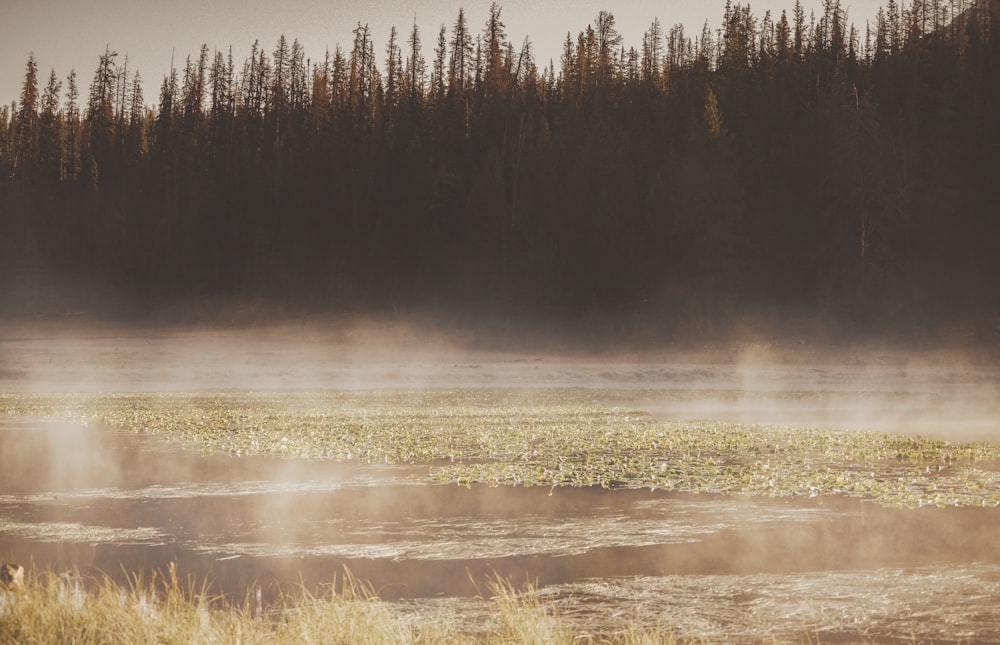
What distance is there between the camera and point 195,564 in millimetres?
11758

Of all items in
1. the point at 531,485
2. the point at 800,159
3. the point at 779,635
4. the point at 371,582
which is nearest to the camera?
the point at 779,635

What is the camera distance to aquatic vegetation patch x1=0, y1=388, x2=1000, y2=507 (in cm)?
1770

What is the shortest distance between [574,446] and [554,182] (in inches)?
1731

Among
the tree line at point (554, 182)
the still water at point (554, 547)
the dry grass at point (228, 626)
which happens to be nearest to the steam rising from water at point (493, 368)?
the tree line at point (554, 182)

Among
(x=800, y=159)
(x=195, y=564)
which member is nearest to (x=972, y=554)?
(x=195, y=564)

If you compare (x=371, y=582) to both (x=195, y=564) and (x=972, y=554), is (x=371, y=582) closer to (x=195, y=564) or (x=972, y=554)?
(x=195, y=564)

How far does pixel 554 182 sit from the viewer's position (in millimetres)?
64625

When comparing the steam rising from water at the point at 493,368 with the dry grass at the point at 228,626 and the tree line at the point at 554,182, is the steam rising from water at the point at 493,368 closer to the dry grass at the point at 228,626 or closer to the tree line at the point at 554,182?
the tree line at the point at 554,182

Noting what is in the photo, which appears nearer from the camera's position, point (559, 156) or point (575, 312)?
point (575, 312)

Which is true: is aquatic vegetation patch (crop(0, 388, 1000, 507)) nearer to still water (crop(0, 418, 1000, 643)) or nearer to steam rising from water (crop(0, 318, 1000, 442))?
still water (crop(0, 418, 1000, 643))

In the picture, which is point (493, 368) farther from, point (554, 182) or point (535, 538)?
point (535, 538)

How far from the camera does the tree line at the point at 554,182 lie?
188 ft

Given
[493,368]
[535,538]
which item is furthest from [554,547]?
[493,368]

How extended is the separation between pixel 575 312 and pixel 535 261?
16.6 ft
